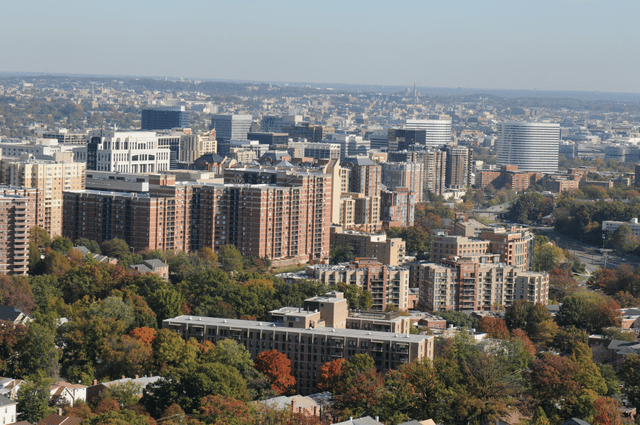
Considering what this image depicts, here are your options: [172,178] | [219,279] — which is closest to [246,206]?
[172,178]

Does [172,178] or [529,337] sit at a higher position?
[172,178]

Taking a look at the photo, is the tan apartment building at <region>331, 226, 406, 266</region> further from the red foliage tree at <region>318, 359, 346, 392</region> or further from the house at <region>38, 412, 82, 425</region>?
the house at <region>38, 412, 82, 425</region>

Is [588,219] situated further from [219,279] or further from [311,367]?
[311,367]


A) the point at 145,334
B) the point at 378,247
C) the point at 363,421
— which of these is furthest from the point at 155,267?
the point at 363,421

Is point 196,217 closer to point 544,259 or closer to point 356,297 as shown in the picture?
point 356,297

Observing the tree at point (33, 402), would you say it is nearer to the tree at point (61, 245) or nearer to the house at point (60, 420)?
the house at point (60, 420)

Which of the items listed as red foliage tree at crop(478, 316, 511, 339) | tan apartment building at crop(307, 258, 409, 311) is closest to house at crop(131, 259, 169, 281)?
tan apartment building at crop(307, 258, 409, 311)
